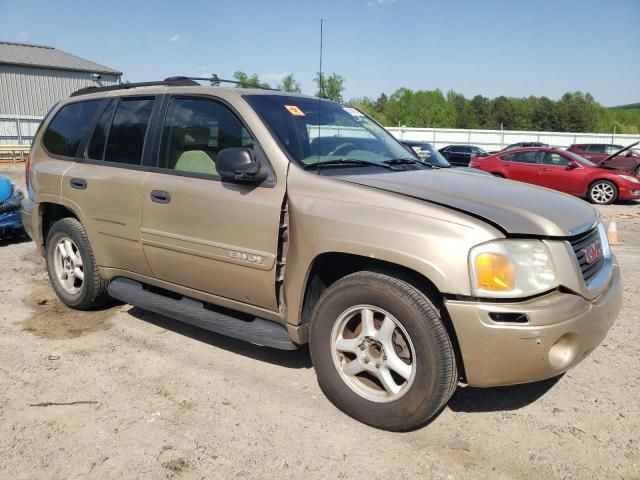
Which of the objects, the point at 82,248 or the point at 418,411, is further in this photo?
the point at 82,248

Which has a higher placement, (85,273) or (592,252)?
(592,252)

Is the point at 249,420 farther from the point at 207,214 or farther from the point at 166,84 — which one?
the point at 166,84

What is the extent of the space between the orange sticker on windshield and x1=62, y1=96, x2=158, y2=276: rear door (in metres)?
1.03

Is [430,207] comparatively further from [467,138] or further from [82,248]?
[467,138]

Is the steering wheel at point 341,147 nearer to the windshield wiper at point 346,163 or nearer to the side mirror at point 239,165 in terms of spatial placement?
the windshield wiper at point 346,163

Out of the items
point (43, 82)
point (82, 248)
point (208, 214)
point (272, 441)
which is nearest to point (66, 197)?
point (82, 248)

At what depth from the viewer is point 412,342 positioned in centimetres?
268

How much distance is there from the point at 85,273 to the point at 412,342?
9.96ft

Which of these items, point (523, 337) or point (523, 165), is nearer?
point (523, 337)

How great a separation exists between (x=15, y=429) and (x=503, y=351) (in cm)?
260

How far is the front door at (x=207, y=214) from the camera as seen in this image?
319 cm

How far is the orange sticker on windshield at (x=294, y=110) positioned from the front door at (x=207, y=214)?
1.29 ft

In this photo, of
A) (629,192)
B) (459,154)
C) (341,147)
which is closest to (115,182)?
(341,147)

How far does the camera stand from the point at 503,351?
2504 millimetres
